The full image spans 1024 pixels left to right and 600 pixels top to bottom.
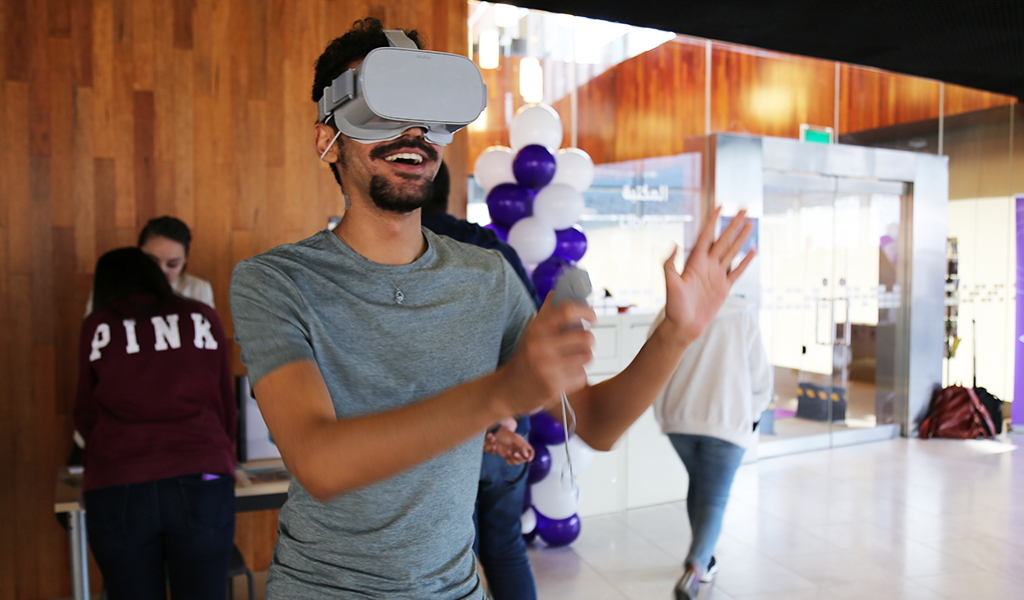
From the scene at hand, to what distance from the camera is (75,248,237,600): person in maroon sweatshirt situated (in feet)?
7.19

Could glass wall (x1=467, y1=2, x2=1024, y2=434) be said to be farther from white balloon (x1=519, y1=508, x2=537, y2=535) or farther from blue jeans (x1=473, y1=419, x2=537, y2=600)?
blue jeans (x1=473, y1=419, x2=537, y2=600)

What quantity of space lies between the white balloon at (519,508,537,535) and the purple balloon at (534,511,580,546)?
3 cm

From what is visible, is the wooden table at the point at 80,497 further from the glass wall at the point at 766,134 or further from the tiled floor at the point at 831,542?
the glass wall at the point at 766,134

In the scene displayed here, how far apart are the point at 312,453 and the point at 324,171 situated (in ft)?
10.5

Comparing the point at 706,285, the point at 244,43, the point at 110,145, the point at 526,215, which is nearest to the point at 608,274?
the point at 526,215

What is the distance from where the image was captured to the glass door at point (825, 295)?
20.6ft

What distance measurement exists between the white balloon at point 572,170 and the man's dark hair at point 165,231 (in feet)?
6.65

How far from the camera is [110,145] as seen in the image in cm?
339

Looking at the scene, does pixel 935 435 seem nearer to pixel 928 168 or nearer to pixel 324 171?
pixel 928 168

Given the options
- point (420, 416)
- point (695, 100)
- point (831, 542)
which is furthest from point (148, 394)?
point (695, 100)

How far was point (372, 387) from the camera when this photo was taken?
1.04m

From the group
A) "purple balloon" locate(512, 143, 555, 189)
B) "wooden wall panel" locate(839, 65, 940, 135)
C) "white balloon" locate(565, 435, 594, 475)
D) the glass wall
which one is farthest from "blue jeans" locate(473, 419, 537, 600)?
"wooden wall panel" locate(839, 65, 940, 135)

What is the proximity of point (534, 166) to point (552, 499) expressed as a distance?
1.85 m

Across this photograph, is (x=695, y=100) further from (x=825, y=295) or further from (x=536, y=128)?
(x=536, y=128)
